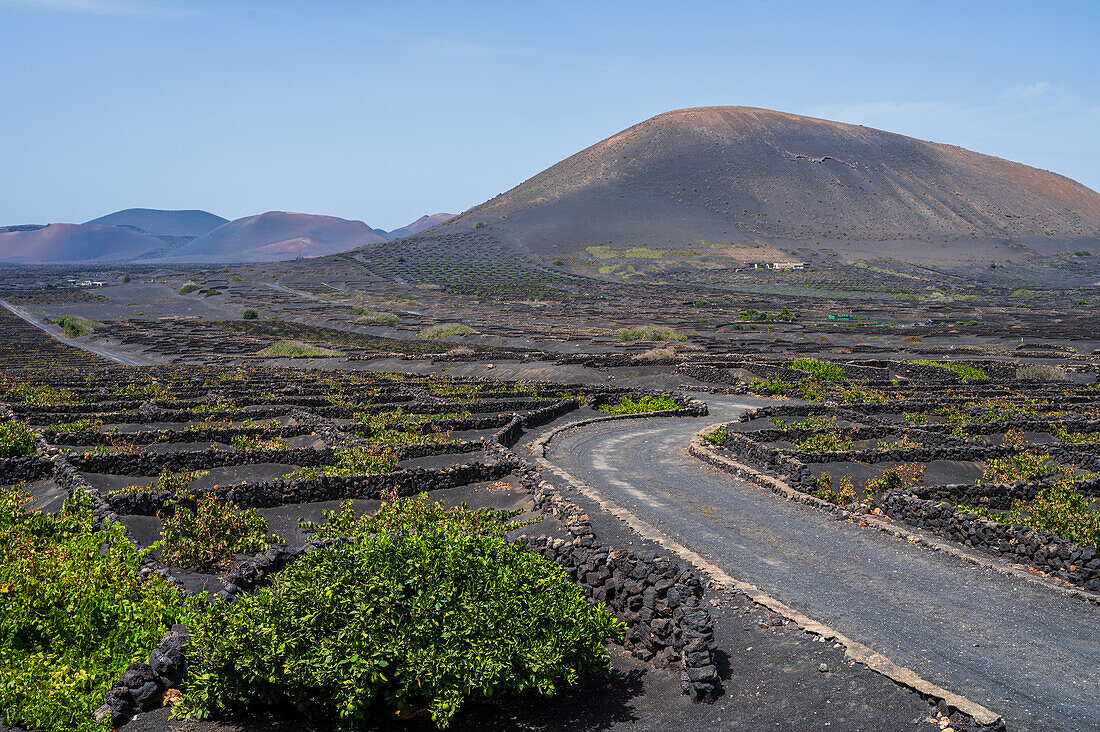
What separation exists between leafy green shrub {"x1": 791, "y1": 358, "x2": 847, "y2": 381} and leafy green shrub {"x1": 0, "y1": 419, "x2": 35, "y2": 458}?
1419 inches

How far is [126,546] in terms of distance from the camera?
14703mm

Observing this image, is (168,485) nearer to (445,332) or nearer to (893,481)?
(893,481)

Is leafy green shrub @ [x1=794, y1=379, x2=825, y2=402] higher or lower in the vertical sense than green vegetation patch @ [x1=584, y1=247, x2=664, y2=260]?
lower

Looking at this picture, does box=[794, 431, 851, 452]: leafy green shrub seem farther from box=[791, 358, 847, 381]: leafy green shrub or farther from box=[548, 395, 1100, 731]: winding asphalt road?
box=[791, 358, 847, 381]: leafy green shrub

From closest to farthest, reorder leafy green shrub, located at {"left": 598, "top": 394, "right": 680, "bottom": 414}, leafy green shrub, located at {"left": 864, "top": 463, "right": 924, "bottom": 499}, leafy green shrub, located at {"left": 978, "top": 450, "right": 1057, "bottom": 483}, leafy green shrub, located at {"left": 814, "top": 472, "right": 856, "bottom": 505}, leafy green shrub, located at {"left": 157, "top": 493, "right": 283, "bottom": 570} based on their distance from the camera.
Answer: leafy green shrub, located at {"left": 157, "top": 493, "right": 283, "bottom": 570} < leafy green shrub, located at {"left": 814, "top": 472, "right": 856, "bottom": 505} < leafy green shrub, located at {"left": 864, "top": 463, "right": 924, "bottom": 499} < leafy green shrub, located at {"left": 978, "top": 450, "right": 1057, "bottom": 483} < leafy green shrub, located at {"left": 598, "top": 394, "right": 680, "bottom": 414}

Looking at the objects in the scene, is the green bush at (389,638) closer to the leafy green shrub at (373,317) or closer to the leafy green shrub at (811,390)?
the leafy green shrub at (811,390)

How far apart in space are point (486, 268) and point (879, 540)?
16051 centimetres

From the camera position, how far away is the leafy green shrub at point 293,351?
6538 cm

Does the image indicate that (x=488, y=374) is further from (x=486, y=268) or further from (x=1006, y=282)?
(x=1006, y=282)

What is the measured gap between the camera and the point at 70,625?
1120cm

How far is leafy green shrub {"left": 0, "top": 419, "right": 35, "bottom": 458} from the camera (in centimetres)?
2401

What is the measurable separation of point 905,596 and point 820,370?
108 feet

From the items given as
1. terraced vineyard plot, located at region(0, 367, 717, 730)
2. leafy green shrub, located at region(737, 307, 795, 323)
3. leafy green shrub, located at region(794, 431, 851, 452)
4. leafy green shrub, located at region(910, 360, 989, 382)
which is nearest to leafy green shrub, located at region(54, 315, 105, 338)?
terraced vineyard plot, located at region(0, 367, 717, 730)

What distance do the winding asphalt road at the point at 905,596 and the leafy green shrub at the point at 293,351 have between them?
46751 mm
